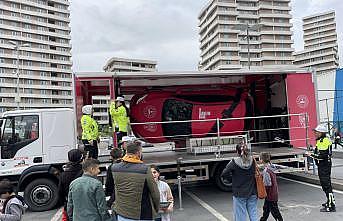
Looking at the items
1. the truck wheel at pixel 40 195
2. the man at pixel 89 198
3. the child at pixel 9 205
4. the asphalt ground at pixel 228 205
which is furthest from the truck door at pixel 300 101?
the child at pixel 9 205

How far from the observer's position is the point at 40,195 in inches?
398

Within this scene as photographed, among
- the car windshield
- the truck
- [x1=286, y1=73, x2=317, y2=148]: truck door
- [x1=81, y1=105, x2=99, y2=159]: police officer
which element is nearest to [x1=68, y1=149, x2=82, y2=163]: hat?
the truck

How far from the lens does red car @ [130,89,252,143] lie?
467 inches

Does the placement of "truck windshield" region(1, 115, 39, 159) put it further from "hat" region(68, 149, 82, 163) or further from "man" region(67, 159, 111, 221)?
"man" region(67, 159, 111, 221)

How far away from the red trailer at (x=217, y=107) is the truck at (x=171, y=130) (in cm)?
3

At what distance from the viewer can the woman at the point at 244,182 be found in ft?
19.7

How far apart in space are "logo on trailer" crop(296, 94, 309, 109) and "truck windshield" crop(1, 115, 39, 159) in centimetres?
667

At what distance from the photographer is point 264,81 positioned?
41.5 feet

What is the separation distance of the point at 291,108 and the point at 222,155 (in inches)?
96.8

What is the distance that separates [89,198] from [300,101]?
25.8ft

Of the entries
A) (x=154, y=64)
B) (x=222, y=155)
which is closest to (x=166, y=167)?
(x=222, y=155)

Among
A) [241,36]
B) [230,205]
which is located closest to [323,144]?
[230,205]

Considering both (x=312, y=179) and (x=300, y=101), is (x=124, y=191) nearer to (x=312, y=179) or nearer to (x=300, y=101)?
(x=300, y=101)

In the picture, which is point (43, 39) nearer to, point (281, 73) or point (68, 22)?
point (68, 22)
